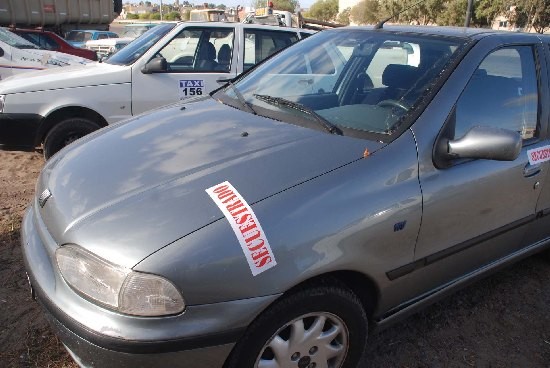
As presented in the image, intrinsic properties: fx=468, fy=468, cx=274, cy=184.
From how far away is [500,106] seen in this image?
8.20 ft

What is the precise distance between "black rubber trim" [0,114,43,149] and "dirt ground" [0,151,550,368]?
1611 mm

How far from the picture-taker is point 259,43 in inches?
220

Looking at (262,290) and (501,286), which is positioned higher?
(262,290)

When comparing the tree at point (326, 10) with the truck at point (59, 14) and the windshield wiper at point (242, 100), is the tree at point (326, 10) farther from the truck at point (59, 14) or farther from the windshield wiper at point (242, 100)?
the windshield wiper at point (242, 100)

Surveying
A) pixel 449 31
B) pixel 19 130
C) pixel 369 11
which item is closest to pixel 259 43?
pixel 19 130

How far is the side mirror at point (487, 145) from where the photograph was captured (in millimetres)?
1986

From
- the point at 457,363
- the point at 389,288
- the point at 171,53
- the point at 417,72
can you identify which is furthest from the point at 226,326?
the point at 171,53

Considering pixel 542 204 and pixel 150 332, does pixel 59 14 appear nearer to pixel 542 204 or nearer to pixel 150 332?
pixel 542 204

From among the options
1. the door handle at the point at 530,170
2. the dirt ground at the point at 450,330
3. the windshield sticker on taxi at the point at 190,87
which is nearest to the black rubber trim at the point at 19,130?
the windshield sticker on taxi at the point at 190,87

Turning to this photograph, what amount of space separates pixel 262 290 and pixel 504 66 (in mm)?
1904

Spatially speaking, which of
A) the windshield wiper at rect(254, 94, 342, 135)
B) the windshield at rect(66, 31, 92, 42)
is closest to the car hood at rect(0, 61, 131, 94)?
the windshield wiper at rect(254, 94, 342, 135)

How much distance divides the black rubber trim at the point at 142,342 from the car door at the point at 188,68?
3.59 metres

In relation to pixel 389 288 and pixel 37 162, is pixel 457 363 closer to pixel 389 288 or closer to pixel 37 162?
pixel 389 288

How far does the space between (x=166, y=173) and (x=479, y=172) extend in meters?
1.47
